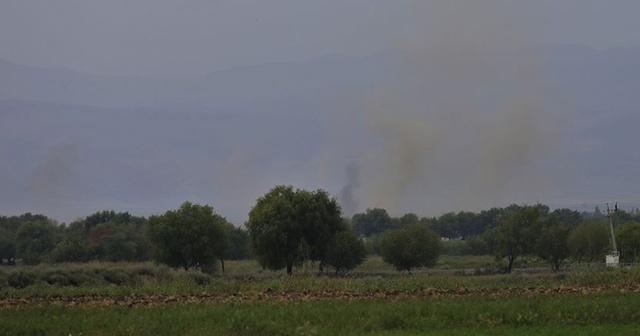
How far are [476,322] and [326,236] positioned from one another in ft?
190

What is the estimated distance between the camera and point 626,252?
84812mm

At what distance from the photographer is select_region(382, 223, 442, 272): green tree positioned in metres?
85.5

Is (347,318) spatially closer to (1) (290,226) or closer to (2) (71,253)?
(1) (290,226)

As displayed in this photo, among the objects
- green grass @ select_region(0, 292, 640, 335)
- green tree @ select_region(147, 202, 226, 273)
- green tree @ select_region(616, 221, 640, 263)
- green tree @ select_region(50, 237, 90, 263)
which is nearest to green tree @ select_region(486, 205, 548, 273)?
green tree @ select_region(616, 221, 640, 263)

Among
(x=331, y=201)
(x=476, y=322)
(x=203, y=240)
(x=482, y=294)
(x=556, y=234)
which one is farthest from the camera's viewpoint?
(x=556, y=234)

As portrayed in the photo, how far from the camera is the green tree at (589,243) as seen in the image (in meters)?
91.0

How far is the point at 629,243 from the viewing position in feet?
280

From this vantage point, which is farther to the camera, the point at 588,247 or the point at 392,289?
the point at 588,247

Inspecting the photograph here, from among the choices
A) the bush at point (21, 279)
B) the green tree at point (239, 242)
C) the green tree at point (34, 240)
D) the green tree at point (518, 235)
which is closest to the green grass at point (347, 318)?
the bush at point (21, 279)

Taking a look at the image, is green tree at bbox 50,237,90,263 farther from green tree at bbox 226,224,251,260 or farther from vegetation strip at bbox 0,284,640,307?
vegetation strip at bbox 0,284,640,307

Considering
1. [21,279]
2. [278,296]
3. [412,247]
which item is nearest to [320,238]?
[412,247]

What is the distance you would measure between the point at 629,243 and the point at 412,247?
2415 centimetres

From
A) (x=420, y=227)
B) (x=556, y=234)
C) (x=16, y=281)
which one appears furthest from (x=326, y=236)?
(x=16, y=281)

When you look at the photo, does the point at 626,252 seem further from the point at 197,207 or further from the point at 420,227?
the point at 197,207
